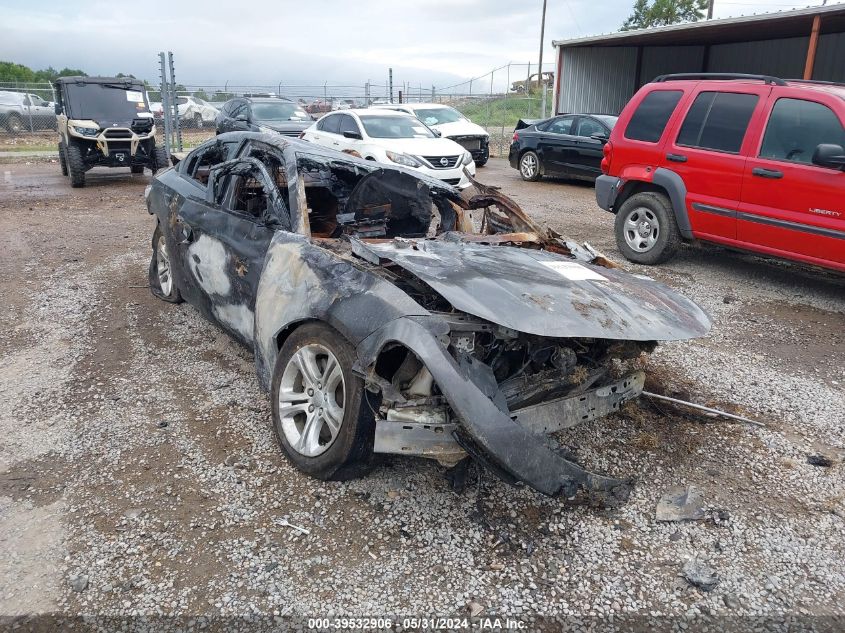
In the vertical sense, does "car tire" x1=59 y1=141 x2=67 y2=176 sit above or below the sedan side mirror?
below

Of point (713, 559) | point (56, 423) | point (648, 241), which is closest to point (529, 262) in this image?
point (713, 559)

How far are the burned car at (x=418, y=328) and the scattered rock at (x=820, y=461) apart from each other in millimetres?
976

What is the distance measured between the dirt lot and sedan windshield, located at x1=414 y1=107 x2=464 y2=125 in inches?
505

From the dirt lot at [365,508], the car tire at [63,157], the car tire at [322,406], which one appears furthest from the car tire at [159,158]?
the car tire at [322,406]

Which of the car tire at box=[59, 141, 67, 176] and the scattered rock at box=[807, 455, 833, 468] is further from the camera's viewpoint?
the car tire at box=[59, 141, 67, 176]

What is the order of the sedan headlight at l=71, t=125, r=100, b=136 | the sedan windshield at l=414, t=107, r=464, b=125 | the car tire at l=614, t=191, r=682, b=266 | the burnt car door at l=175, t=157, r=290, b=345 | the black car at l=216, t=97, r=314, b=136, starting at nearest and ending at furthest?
the burnt car door at l=175, t=157, r=290, b=345 < the car tire at l=614, t=191, r=682, b=266 < the sedan headlight at l=71, t=125, r=100, b=136 < the black car at l=216, t=97, r=314, b=136 < the sedan windshield at l=414, t=107, r=464, b=125

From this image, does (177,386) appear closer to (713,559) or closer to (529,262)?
(529,262)

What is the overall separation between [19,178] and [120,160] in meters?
3.28

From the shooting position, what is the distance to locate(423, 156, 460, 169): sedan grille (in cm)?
1179

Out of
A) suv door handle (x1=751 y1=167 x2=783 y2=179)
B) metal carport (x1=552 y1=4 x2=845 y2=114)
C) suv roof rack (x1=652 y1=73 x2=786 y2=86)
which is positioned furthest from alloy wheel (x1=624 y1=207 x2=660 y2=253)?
metal carport (x1=552 y1=4 x2=845 y2=114)

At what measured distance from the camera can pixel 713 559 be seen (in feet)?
9.21

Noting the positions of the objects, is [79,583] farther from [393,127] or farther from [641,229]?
[393,127]

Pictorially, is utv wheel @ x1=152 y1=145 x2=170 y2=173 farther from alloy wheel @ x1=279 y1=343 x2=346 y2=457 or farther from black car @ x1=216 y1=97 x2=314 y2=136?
alloy wheel @ x1=279 y1=343 x2=346 y2=457

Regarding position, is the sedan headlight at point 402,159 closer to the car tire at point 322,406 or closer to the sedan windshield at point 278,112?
the sedan windshield at point 278,112
